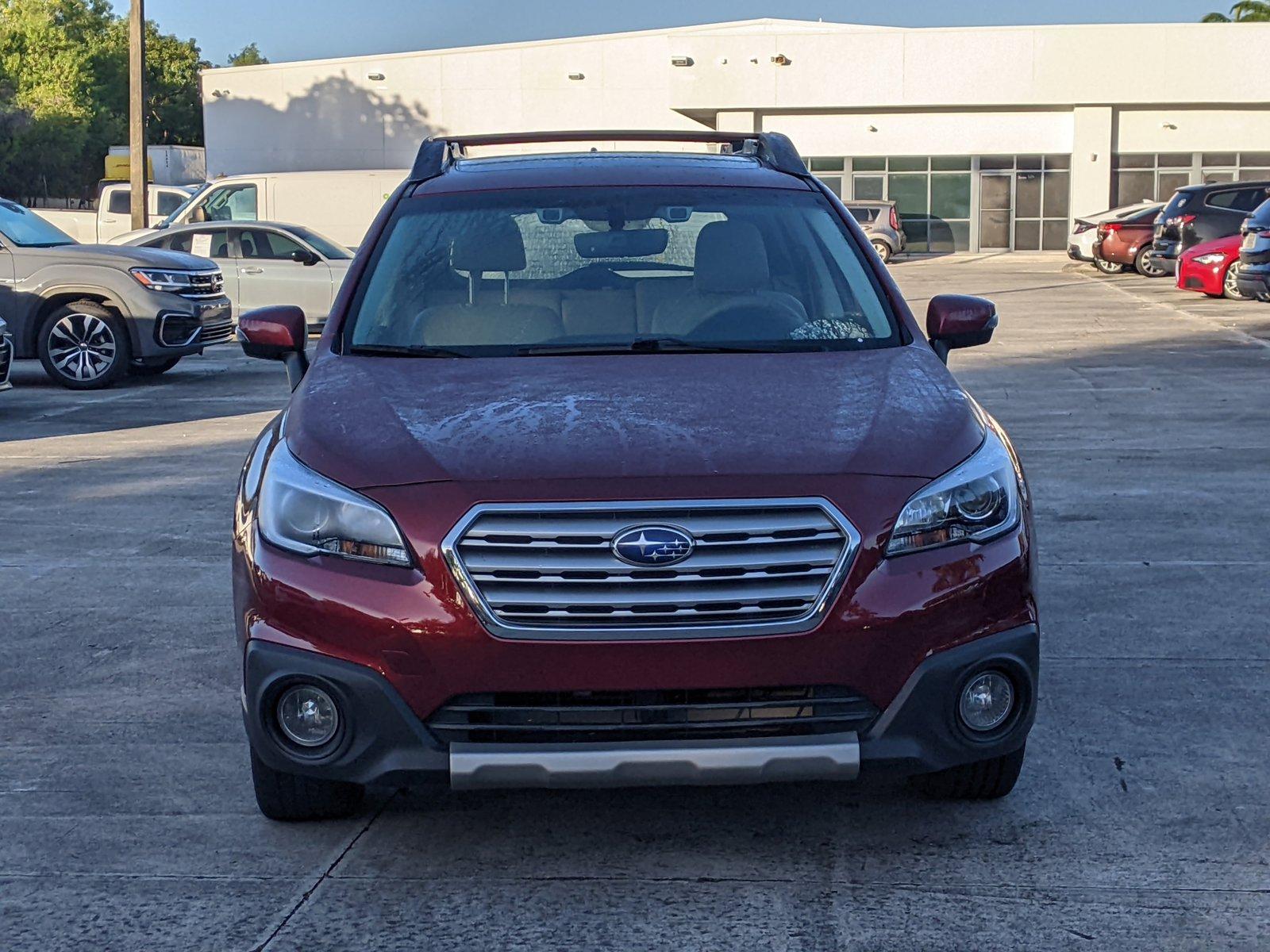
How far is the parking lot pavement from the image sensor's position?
373cm

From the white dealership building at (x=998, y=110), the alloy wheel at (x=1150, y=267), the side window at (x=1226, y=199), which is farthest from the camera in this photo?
the white dealership building at (x=998, y=110)

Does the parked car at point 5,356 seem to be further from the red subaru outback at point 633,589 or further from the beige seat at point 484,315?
the red subaru outback at point 633,589

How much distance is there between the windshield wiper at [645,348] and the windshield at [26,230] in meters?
11.7

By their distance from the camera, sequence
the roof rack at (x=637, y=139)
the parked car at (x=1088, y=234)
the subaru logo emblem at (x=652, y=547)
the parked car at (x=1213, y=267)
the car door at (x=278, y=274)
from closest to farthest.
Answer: the subaru logo emblem at (x=652, y=547) < the roof rack at (x=637, y=139) < the car door at (x=278, y=274) < the parked car at (x=1213, y=267) < the parked car at (x=1088, y=234)

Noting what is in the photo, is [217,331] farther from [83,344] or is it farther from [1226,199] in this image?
[1226,199]

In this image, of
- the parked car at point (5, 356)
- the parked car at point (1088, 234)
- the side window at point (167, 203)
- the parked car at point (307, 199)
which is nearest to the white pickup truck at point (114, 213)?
the side window at point (167, 203)

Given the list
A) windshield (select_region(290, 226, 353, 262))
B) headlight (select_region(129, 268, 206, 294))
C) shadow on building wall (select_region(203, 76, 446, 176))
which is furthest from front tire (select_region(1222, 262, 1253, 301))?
shadow on building wall (select_region(203, 76, 446, 176))

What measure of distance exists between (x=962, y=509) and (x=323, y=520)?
4.77ft

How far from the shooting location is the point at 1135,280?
107ft

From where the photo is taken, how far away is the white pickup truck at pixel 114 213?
32.0 metres

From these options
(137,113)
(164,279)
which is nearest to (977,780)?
(164,279)

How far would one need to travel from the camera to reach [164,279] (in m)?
15.5

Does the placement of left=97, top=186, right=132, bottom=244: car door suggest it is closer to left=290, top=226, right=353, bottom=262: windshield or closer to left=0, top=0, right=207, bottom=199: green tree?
left=290, top=226, right=353, bottom=262: windshield

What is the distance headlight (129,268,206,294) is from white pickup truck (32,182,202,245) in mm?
16060
